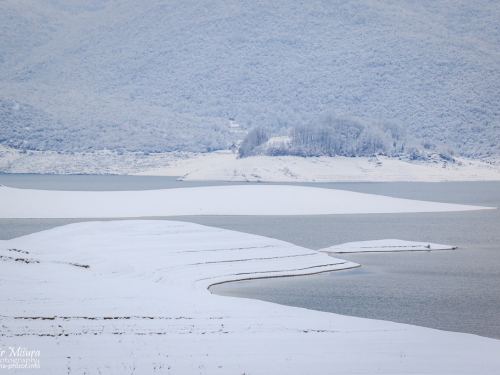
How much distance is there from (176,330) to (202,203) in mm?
30116

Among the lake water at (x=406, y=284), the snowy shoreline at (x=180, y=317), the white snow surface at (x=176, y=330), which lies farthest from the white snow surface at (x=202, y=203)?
the white snow surface at (x=176, y=330)

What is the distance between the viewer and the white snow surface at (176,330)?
10766mm

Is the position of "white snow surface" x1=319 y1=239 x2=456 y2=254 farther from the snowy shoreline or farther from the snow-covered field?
the snow-covered field

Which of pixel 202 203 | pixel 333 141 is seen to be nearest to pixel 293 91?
pixel 333 141

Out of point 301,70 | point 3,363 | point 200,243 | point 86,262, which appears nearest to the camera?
point 3,363

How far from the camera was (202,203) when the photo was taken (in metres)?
42.6

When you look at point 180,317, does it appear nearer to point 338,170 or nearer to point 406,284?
point 406,284

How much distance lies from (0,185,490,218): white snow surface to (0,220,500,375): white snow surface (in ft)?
68.7

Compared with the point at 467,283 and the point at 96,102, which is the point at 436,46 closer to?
the point at 96,102

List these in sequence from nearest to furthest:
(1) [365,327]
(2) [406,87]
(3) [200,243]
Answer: (1) [365,327] → (3) [200,243] → (2) [406,87]

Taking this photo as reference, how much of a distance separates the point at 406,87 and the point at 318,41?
3682 centimetres

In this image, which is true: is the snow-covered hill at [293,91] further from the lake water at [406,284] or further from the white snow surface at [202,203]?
the lake water at [406,284]

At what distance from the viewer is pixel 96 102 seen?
567 feet

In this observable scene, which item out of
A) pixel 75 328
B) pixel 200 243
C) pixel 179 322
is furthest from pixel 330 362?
pixel 200 243
